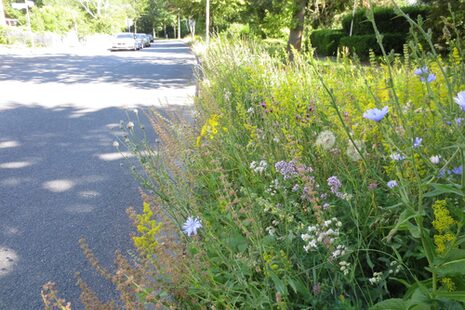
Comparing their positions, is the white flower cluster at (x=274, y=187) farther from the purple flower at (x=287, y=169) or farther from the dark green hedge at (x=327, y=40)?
the dark green hedge at (x=327, y=40)

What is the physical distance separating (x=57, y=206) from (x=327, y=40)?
2281 centimetres

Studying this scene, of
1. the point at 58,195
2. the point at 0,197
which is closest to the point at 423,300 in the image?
the point at 58,195

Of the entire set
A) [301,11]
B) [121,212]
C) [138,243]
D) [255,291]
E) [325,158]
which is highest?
[301,11]

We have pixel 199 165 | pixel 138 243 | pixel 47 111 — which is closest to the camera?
pixel 138 243

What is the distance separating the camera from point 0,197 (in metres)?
3.69

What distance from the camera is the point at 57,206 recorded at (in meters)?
3.54

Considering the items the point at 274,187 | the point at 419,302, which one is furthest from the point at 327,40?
the point at 419,302

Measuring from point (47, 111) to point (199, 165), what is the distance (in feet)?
18.6

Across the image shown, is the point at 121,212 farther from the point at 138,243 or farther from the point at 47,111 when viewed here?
the point at 47,111

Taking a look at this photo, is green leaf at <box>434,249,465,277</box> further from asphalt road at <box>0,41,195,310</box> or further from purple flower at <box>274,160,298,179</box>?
asphalt road at <box>0,41,195,310</box>

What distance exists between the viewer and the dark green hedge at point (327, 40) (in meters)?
23.1

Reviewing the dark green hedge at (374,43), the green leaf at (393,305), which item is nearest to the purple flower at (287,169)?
the green leaf at (393,305)

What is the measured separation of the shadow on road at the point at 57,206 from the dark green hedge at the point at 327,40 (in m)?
18.8

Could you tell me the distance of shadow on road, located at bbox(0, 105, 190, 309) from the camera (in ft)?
8.25
